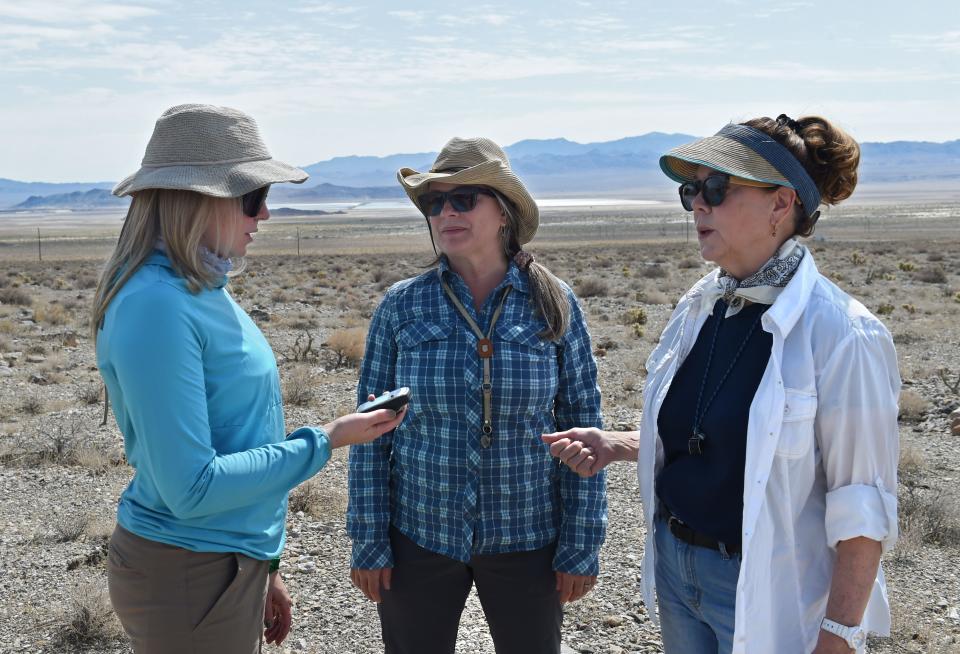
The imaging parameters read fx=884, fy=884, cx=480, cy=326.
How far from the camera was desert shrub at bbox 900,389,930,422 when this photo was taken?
9.58 m

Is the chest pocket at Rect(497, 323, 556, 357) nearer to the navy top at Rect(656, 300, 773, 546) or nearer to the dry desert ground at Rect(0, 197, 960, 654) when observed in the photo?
the navy top at Rect(656, 300, 773, 546)

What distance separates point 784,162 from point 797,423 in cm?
70

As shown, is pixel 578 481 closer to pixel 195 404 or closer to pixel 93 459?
pixel 195 404

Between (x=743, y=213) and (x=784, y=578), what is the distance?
97 cm

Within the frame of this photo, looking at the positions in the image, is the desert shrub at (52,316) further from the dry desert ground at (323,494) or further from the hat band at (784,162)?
the hat band at (784,162)

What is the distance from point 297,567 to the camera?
5.71m

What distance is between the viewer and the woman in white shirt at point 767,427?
2166 mm

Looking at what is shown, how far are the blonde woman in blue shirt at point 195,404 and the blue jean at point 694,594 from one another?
3.11 ft

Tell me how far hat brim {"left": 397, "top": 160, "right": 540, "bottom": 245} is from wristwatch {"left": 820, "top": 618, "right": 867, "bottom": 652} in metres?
1.57

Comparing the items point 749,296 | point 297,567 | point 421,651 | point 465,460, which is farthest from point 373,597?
point 297,567

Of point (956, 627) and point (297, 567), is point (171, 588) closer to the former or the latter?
point (297, 567)

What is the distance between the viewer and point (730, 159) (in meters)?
2.38

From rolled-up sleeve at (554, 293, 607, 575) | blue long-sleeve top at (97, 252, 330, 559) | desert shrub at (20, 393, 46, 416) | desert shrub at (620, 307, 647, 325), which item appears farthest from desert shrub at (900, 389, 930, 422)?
desert shrub at (20, 393, 46, 416)

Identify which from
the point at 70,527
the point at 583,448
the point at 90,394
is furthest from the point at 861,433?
the point at 90,394
